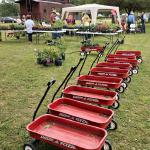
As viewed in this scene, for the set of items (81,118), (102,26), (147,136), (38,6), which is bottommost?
(147,136)

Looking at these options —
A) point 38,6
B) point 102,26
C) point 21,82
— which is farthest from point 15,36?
point 38,6

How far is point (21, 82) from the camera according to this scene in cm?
727

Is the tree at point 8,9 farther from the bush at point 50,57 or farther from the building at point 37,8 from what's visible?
the bush at point 50,57

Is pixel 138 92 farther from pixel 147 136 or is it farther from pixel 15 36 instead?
pixel 15 36

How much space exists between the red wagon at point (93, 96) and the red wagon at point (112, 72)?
137 cm

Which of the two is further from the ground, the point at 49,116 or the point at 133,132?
the point at 49,116

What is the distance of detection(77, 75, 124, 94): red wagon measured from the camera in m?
5.89

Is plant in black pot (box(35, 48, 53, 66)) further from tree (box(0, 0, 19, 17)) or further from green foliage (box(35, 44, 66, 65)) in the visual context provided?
tree (box(0, 0, 19, 17))

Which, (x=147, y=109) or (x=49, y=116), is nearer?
(x=49, y=116)

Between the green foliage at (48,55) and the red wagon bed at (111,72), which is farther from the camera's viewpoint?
the green foliage at (48,55)

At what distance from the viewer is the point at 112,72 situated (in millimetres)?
6941

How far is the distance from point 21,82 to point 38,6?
104 ft

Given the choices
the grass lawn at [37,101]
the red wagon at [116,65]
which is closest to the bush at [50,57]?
the grass lawn at [37,101]

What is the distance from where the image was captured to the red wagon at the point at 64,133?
141 inches
